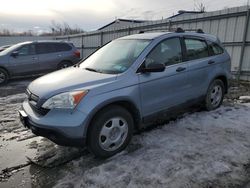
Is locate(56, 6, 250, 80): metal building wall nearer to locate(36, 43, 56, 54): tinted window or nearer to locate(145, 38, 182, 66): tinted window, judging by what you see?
locate(145, 38, 182, 66): tinted window

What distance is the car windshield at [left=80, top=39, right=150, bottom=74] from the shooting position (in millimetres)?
4016

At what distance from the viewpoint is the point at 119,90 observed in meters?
3.63

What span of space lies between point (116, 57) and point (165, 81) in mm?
925

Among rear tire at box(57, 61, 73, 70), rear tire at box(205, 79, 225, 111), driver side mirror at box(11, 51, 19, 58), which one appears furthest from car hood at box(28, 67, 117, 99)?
rear tire at box(57, 61, 73, 70)

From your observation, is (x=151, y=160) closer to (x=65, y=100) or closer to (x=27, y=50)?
(x=65, y=100)

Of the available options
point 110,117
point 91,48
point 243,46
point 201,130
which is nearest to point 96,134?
point 110,117

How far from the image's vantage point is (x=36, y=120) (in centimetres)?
340

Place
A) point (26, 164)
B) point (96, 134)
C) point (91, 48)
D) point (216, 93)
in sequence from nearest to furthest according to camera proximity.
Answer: point (96, 134), point (26, 164), point (216, 93), point (91, 48)

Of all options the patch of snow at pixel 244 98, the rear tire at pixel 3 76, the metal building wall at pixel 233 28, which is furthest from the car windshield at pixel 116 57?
the rear tire at pixel 3 76

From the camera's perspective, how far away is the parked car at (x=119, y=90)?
→ 3.32m

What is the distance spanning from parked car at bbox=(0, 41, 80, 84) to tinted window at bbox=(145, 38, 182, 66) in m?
7.84

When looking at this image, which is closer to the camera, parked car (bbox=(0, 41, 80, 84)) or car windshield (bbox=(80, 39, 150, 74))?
car windshield (bbox=(80, 39, 150, 74))

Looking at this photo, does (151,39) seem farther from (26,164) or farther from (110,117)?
(26,164)

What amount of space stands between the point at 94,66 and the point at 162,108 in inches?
53.7
